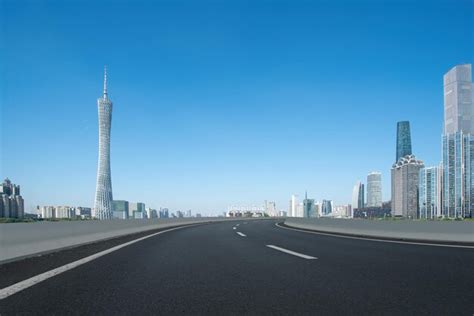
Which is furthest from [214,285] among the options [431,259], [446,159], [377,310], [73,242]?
[446,159]

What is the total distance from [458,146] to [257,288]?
103713mm

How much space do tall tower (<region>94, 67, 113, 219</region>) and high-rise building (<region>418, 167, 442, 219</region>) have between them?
70.8 metres

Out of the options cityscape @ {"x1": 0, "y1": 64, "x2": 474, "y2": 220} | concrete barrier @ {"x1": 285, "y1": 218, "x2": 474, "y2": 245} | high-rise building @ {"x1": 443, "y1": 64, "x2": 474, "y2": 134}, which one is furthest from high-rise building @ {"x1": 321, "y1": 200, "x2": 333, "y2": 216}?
concrete barrier @ {"x1": 285, "y1": 218, "x2": 474, "y2": 245}

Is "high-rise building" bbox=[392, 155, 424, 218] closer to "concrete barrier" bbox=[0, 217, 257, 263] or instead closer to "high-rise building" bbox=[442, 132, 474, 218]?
"high-rise building" bbox=[442, 132, 474, 218]

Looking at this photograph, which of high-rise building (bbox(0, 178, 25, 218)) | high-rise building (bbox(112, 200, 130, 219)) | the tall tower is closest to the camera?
high-rise building (bbox(0, 178, 25, 218))

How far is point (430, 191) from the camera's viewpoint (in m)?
84.1

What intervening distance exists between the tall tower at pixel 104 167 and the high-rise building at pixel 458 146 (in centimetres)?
7416

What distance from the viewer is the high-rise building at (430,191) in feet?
253

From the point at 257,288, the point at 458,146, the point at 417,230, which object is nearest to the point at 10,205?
the point at 417,230

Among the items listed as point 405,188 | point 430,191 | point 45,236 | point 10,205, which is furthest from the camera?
point 405,188

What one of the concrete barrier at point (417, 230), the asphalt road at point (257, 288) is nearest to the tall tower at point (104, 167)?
the concrete barrier at point (417, 230)

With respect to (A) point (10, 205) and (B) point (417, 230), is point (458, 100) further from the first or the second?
(A) point (10, 205)

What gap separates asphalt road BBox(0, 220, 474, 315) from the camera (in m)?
4.17

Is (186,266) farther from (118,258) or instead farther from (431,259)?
(431,259)
